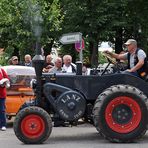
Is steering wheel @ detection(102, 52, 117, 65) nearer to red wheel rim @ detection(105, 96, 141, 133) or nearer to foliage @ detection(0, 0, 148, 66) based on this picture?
red wheel rim @ detection(105, 96, 141, 133)

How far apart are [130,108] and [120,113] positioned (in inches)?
8.1

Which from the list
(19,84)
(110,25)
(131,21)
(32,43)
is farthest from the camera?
(131,21)

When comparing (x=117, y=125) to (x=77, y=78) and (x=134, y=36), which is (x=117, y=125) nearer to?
(x=77, y=78)

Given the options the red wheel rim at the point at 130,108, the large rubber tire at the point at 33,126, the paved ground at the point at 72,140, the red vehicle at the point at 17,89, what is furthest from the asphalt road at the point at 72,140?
the red vehicle at the point at 17,89

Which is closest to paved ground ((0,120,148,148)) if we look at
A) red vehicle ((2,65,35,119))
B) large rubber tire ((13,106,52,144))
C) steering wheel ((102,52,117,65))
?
large rubber tire ((13,106,52,144))

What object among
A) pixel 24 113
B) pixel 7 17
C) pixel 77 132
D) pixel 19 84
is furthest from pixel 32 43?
pixel 24 113

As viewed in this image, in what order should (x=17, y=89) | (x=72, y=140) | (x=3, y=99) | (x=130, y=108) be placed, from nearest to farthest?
(x=130, y=108) → (x=72, y=140) → (x=3, y=99) → (x=17, y=89)

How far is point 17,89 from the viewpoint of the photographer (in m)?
13.6

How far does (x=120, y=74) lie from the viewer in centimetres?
1070

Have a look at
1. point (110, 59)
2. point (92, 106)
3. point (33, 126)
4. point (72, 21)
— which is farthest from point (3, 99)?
point (72, 21)

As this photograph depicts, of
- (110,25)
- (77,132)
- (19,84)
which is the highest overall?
(110,25)

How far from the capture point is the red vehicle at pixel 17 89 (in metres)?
13.4

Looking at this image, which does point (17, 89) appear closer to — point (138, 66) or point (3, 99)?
point (3, 99)

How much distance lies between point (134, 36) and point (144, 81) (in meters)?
25.7
